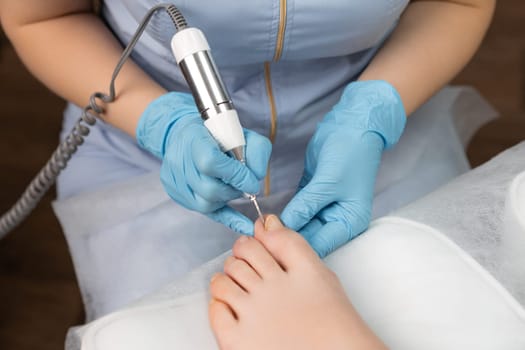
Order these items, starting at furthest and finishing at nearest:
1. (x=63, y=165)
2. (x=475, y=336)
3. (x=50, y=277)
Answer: (x=50, y=277)
(x=63, y=165)
(x=475, y=336)

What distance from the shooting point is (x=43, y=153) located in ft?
5.56

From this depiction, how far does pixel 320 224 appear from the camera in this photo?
2.72 ft

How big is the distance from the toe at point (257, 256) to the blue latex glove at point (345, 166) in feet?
0.31

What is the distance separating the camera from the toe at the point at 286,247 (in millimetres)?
653

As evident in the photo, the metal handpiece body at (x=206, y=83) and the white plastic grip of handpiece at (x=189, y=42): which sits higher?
the white plastic grip of handpiece at (x=189, y=42)

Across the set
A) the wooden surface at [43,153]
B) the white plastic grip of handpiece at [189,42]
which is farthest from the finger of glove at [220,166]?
the wooden surface at [43,153]

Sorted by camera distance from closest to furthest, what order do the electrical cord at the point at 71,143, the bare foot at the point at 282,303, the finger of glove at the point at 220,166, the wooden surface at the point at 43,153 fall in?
the bare foot at the point at 282,303 → the finger of glove at the point at 220,166 → the electrical cord at the point at 71,143 → the wooden surface at the point at 43,153

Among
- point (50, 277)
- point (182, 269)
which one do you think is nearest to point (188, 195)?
point (182, 269)

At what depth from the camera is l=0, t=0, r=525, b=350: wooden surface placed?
4.86ft

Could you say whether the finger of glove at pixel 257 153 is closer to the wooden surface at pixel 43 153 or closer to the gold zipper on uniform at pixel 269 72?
the gold zipper on uniform at pixel 269 72

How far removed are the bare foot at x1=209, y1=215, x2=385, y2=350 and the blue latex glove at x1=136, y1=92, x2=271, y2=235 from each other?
0.31 feet

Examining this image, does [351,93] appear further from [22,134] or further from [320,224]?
[22,134]

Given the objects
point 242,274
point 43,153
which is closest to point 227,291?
point 242,274

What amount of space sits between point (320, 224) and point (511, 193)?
0.23 meters
